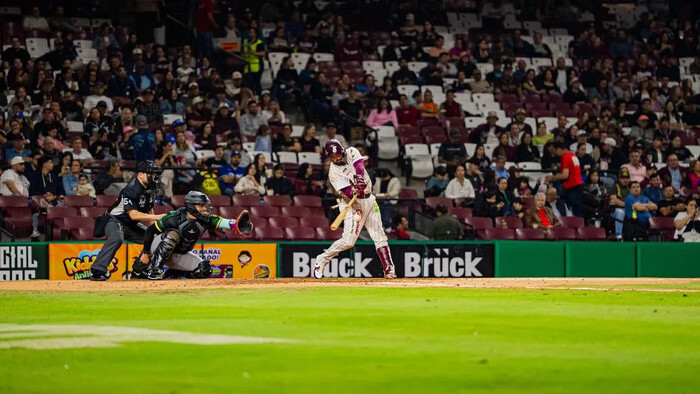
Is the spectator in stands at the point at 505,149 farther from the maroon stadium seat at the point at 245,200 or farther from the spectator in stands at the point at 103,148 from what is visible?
the spectator in stands at the point at 103,148

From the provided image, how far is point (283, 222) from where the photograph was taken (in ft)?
73.3

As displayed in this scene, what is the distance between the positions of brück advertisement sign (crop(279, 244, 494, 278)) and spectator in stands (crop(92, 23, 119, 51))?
345 inches

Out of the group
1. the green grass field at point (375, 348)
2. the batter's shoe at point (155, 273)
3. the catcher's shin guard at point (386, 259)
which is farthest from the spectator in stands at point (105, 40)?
the green grass field at point (375, 348)

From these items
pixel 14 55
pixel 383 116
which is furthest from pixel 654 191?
pixel 14 55

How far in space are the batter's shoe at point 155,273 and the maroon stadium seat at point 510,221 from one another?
8.41 m

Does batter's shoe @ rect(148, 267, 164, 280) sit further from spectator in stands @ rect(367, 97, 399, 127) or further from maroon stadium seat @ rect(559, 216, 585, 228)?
spectator in stands @ rect(367, 97, 399, 127)

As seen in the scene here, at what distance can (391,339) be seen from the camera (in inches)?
365

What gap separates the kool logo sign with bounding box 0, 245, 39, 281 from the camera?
65.0ft

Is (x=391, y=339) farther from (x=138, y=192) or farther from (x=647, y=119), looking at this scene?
(x=647, y=119)

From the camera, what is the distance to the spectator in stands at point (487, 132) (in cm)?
2691

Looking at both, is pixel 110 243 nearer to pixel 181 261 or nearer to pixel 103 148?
pixel 181 261

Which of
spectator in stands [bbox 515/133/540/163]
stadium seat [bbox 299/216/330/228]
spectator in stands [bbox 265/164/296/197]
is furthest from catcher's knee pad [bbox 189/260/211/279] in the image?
spectator in stands [bbox 515/133/540/163]

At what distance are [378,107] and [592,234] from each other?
6.17m

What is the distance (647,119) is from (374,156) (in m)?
7.61
